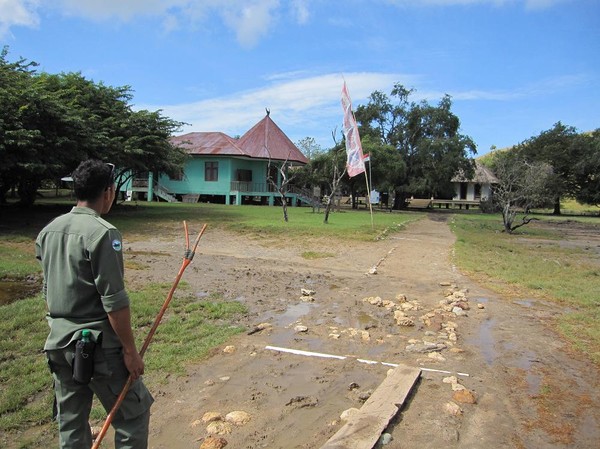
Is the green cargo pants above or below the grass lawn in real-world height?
above

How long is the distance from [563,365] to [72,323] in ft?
16.6

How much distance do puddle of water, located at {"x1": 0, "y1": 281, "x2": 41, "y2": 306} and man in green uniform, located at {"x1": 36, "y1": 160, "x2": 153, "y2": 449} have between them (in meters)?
5.29

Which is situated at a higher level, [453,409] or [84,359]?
[84,359]

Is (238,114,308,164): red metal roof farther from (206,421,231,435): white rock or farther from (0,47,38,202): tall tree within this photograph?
(206,421,231,435): white rock

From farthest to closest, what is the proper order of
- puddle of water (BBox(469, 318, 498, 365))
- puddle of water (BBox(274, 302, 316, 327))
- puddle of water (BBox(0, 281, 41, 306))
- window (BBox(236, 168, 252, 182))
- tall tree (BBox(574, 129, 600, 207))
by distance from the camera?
tall tree (BBox(574, 129, 600, 207)), window (BBox(236, 168, 252, 182)), puddle of water (BBox(0, 281, 41, 306)), puddle of water (BBox(274, 302, 316, 327)), puddle of water (BBox(469, 318, 498, 365))

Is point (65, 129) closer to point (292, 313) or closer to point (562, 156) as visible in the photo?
point (292, 313)

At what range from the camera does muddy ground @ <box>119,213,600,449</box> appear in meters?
3.61

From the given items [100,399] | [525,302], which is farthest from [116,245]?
[525,302]

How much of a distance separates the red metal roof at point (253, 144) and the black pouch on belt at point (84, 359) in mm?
34566

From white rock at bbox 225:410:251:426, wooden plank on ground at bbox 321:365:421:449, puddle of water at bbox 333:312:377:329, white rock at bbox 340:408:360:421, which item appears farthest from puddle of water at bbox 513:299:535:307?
white rock at bbox 225:410:251:426

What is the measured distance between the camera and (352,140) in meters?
19.0

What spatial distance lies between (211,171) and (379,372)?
34.3m

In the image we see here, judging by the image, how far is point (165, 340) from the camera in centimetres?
555

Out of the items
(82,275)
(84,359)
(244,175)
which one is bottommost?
(84,359)
